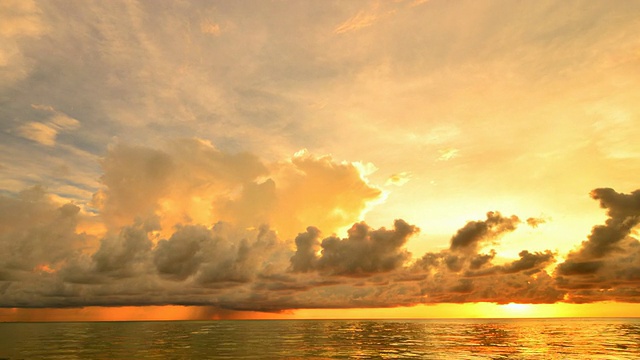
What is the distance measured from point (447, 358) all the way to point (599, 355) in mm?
31012

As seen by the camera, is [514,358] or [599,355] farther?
[599,355]

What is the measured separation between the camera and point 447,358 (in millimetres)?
70562

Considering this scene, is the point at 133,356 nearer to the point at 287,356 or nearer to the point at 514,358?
the point at 287,356

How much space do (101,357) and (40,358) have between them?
1054 centimetres

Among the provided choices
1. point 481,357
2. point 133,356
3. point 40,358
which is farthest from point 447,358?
point 40,358

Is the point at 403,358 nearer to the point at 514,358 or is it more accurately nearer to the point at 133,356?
the point at 514,358

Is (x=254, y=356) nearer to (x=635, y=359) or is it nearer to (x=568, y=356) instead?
(x=568, y=356)

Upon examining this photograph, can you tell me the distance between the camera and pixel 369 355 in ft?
244

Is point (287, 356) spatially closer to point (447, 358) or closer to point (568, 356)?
point (447, 358)

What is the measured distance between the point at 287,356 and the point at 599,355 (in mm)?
58610

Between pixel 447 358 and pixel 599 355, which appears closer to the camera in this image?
pixel 447 358

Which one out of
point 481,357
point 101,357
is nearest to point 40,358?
point 101,357

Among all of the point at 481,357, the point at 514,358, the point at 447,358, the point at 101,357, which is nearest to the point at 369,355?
the point at 447,358

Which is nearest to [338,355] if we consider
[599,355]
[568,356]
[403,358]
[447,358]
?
[403,358]
